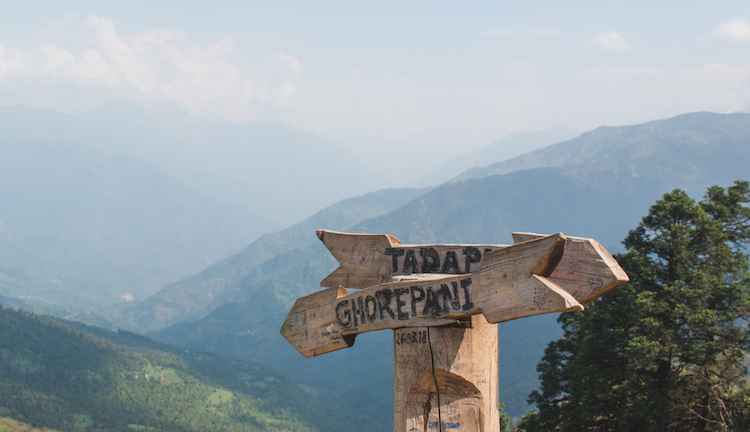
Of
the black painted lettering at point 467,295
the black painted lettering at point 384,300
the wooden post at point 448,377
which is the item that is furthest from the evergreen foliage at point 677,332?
the black painted lettering at point 467,295

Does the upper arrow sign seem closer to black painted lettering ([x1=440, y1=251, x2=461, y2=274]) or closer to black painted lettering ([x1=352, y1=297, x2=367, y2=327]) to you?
black painted lettering ([x1=352, y1=297, x2=367, y2=327])

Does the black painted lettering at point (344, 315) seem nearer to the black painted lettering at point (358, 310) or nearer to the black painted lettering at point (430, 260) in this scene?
the black painted lettering at point (358, 310)

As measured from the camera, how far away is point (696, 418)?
2023 cm

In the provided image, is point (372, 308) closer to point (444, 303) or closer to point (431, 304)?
point (431, 304)

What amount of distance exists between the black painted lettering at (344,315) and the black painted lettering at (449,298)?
0.84 metres

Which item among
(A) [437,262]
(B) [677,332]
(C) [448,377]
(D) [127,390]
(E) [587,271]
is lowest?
(D) [127,390]

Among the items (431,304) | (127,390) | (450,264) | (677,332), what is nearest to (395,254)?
(450,264)

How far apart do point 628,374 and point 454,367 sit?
64.3 feet

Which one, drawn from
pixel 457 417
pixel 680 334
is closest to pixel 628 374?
pixel 680 334

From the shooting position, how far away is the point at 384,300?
13.4 feet

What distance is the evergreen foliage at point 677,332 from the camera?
19.8 m

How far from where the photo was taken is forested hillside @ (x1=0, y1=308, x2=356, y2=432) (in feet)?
395

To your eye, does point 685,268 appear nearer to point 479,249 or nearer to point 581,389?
point 581,389

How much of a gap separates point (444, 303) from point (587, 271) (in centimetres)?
95
